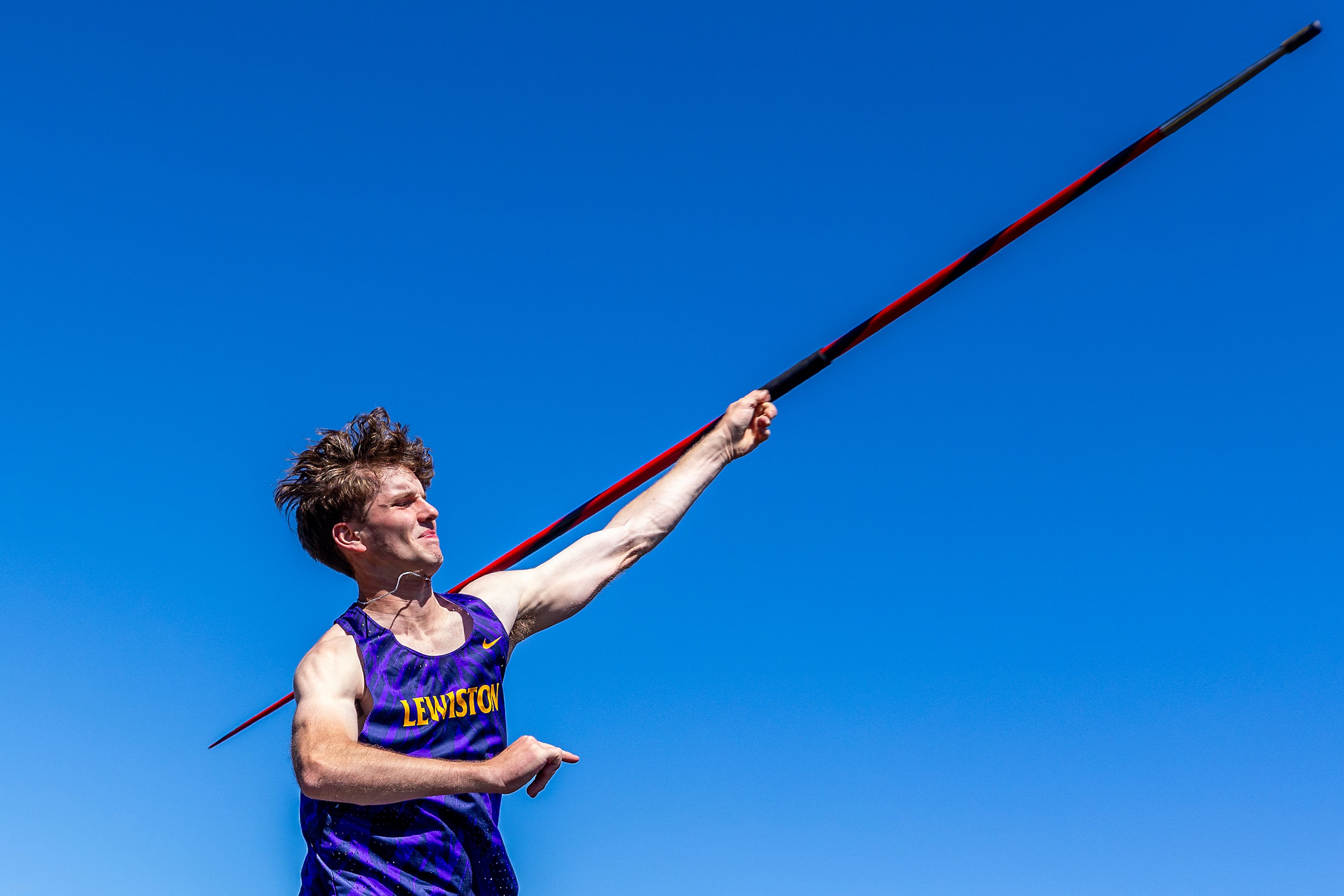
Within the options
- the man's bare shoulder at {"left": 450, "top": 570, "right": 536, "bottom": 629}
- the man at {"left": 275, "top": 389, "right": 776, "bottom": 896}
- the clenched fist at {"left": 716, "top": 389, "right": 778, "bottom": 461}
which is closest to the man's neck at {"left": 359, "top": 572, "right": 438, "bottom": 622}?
the man at {"left": 275, "top": 389, "right": 776, "bottom": 896}

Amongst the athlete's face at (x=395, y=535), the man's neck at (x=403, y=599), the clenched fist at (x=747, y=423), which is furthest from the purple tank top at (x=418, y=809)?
the clenched fist at (x=747, y=423)

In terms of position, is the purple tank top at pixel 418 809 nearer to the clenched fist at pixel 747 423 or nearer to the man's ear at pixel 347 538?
the man's ear at pixel 347 538

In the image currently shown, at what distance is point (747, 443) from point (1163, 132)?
2595 millimetres

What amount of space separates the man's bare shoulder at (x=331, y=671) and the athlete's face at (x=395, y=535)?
19.3 inches

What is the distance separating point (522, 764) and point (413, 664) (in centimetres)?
109

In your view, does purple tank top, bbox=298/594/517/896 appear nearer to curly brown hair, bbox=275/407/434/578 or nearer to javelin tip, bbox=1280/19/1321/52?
curly brown hair, bbox=275/407/434/578

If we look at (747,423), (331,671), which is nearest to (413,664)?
(331,671)

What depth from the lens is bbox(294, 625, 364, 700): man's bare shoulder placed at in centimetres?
537

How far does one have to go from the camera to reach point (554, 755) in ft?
16.0

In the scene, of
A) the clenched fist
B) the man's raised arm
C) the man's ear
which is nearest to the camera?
the man's ear

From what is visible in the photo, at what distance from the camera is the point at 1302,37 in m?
6.45

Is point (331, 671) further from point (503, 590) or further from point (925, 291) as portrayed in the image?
point (925, 291)

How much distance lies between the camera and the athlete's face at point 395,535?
6039 mm

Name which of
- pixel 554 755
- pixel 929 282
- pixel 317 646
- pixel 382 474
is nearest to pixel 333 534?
pixel 382 474
